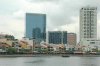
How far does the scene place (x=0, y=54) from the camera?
196 m

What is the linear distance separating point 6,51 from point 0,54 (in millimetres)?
3590

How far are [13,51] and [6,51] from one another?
3900mm

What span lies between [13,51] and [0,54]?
6.73 metres

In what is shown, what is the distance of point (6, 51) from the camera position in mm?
198000

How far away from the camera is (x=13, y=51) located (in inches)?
7746
